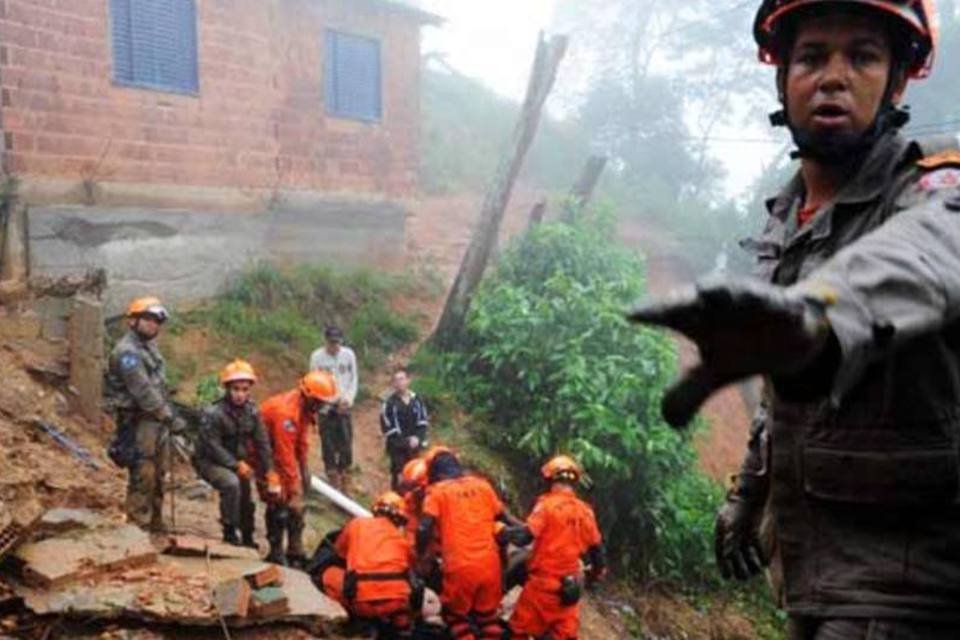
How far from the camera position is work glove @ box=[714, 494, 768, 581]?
7.70ft

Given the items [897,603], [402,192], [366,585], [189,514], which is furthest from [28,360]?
[897,603]

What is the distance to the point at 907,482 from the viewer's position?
1.45 meters

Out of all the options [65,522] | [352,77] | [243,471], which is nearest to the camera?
[65,522]

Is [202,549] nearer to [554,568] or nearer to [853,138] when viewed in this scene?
[554,568]

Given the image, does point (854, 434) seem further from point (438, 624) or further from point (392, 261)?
point (392, 261)

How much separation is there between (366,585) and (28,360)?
14.7 ft

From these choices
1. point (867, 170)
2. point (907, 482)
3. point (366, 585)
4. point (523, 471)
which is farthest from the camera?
point (523, 471)

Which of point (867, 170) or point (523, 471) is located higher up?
point (867, 170)

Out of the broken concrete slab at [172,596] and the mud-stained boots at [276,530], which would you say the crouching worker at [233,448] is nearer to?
the mud-stained boots at [276,530]

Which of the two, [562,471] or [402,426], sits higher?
[562,471]

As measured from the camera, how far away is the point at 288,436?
23.6 feet

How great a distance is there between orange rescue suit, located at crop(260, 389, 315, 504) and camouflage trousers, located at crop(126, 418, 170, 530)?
35.1 inches

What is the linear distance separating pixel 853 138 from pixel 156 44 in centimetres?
1059

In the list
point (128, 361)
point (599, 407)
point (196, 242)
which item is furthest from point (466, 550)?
point (196, 242)
